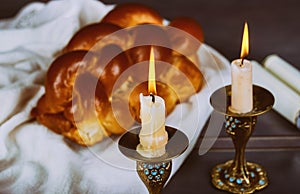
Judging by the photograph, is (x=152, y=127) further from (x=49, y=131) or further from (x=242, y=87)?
(x=49, y=131)

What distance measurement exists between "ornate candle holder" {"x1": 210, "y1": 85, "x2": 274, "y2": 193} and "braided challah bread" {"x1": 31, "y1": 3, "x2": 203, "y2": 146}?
13cm

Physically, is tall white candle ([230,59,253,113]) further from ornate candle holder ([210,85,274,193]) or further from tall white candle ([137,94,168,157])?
tall white candle ([137,94,168,157])

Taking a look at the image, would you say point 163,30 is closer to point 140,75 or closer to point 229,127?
point 140,75

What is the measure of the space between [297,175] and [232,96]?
153mm

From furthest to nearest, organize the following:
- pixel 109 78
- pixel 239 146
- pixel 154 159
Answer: pixel 109 78 < pixel 239 146 < pixel 154 159

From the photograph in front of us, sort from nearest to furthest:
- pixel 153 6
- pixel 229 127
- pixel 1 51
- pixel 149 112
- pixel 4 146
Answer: pixel 149 112
pixel 229 127
pixel 4 146
pixel 1 51
pixel 153 6

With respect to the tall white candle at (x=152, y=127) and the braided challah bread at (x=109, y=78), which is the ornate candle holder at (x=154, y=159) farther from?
the braided challah bread at (x=109, y=78)

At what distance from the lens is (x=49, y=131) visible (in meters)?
0.86

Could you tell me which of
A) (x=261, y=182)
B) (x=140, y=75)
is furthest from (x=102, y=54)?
(x=261, y=182)

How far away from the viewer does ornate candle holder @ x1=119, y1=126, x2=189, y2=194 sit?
585 mm

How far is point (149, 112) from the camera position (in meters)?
0.58

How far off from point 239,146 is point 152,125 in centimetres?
17

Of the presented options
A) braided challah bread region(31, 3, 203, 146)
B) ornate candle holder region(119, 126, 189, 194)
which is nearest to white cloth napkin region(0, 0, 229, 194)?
braided challah bread region(31, 3, 203, 146)

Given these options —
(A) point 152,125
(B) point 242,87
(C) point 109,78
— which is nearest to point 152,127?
(A) point 152,125
